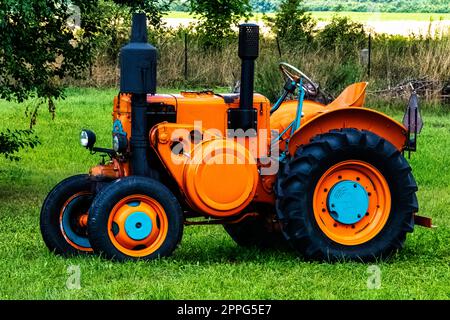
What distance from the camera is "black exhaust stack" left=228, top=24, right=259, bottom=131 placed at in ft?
27.0

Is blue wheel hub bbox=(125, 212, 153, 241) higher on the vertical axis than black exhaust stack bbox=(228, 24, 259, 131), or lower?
lower

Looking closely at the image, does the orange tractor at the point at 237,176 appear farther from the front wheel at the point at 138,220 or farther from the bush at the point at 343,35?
the bush at the point at 343,35

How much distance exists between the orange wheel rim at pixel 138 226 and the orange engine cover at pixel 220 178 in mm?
307

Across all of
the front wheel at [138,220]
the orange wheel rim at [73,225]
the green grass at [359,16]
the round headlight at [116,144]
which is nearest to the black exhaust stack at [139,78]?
the round headlight at [116,144]

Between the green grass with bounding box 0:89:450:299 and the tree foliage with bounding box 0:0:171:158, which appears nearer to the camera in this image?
the green grass with bounding box 0:89:450:299

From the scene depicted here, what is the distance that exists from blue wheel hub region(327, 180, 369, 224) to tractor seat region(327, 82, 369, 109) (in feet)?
2.34

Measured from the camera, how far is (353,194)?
8164 millimetres

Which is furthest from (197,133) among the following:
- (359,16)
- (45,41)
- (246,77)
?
(359,16)

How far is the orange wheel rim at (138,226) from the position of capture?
7848 mm

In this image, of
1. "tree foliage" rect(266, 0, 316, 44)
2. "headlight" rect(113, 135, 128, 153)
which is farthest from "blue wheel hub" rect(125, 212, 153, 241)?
"tree foliage" rect(266, 0, 316, 44)

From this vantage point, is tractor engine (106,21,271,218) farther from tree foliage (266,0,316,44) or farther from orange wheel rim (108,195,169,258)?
tree foliage (266,0,316,44)

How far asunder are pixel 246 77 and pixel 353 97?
910mm
